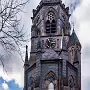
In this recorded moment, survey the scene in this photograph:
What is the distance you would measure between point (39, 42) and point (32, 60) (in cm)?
608

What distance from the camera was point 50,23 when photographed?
63.1 metres

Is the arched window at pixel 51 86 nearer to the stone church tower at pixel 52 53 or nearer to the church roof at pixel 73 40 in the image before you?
the stone church tower at pixel 52 53

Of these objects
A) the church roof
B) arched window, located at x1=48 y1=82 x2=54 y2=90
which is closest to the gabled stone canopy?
arched window, located at x1=48 y1=82 x2=54 y2=90

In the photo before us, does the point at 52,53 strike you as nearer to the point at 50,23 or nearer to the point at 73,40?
the point at 73,40

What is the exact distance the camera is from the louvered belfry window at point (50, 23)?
6247cm

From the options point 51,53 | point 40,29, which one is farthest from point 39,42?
point 40,29

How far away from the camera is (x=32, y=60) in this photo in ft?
202

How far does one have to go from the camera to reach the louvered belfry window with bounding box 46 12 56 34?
2459 inches

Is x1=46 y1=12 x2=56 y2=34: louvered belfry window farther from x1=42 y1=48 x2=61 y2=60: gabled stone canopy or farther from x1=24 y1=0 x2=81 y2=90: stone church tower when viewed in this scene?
x1=42 y1=48 x2=61 y2=60: gabled stone canopy

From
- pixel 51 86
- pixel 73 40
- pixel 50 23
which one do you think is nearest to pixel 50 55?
pixel 51 86

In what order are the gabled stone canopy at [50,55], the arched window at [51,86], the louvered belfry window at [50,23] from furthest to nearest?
the louvered belfry window at [50,23] → the gabled stone canopy at [50,55] → the arched window at [51,86]

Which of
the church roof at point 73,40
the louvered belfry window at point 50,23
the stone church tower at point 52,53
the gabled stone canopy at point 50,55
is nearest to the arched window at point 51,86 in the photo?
the stone church tower at point 52,53

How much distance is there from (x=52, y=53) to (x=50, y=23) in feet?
30.1

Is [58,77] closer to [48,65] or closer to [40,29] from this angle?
[48,65]
